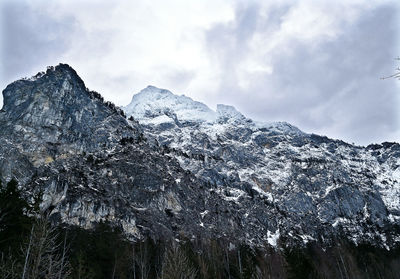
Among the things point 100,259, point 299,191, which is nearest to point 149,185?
point 100,259

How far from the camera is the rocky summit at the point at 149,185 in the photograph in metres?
83.8

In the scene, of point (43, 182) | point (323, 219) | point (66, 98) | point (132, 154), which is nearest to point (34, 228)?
point (43, 182)

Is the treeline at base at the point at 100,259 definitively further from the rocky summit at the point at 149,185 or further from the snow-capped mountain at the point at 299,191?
the snow-capped mountain at the point at 299,191

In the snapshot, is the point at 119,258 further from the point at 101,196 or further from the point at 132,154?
the point at 132,154

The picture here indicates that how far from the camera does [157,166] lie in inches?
4518

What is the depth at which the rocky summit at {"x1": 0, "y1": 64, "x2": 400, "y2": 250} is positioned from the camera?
275 ft

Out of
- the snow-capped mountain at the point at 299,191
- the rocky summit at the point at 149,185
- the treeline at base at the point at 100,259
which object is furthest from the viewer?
the snow-capped mountain at the point at 299,191

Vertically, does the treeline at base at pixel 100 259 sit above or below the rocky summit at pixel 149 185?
below

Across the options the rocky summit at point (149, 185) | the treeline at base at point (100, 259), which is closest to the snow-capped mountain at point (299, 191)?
the rocky summit at point (149, 185)

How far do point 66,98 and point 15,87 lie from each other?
17054 mm

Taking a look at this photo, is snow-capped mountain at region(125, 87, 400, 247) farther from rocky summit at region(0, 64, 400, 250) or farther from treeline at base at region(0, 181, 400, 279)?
treeline at base at region(0, 181, 400, 279)

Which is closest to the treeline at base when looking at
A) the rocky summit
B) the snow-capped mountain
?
the rocky summit

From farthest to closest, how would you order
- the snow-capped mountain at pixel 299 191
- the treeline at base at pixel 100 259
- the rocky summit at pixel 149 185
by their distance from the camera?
the snow-capped mountain at pixel 299 191 < the rocky summit at pixel 149 185 < the treeline at base at pixel 100 259

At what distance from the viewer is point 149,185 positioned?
4001 inches
